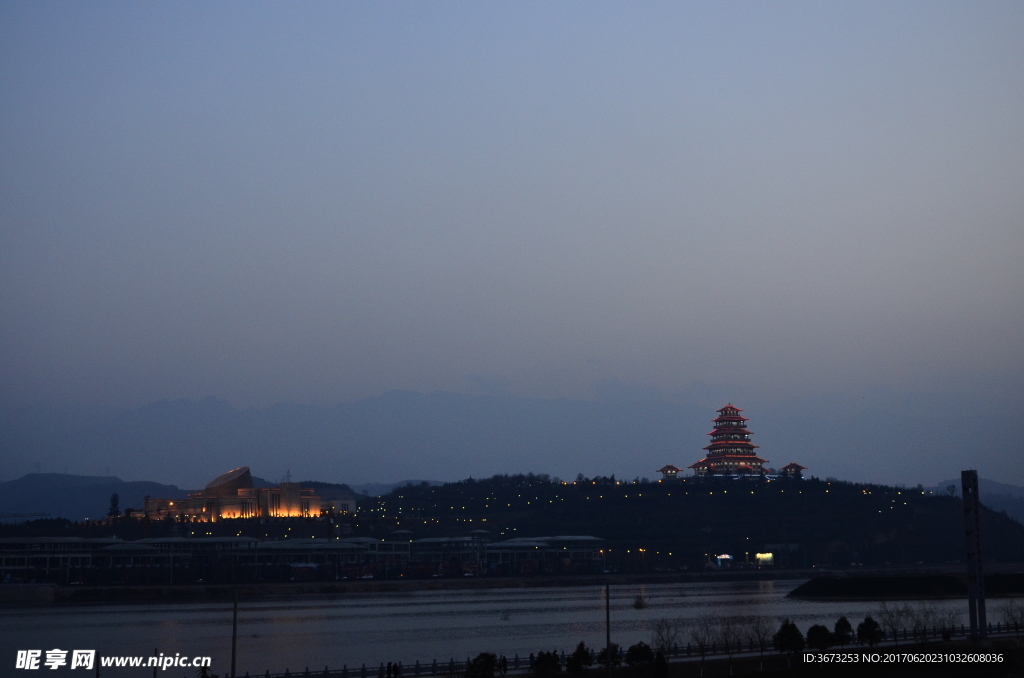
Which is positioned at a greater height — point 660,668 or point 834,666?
point 660,668

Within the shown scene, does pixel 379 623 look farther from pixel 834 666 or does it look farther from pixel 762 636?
pixel 834 666

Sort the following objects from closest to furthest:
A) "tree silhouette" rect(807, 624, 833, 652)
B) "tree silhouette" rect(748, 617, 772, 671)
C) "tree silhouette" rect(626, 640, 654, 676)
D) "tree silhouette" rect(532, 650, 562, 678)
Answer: "tree silhouette" rect(532, 650, 562, 678)
"tree silhouette" rect(626, 640, 654, 676)
"tree silhouette" rect(807, 624, 833, 652)
"tree silhouette" rect(748, 617, 772, 671)

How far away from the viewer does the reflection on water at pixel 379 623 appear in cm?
7750

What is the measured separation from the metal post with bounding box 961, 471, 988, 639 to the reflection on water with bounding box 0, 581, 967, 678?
21.6 metres

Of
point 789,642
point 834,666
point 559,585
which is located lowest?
point 559,585

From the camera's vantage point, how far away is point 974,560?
67375 mm

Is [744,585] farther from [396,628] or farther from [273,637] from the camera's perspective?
[273,637]

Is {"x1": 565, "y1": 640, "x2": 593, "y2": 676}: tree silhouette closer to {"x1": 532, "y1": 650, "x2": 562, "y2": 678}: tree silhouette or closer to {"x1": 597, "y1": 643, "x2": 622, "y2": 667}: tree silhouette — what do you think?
{"x1": 532, "y1": 650, "x2": 562, "y2": 678}: tree silhouette

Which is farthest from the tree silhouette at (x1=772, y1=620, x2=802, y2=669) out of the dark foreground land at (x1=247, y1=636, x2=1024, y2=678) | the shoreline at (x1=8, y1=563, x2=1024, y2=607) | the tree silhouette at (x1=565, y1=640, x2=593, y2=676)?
the shoreline at (x1=8, y1=563, x2=1024, y2=607)

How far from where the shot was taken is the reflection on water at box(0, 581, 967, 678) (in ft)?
254

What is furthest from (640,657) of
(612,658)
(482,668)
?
(482,668)

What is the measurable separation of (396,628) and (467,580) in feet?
269

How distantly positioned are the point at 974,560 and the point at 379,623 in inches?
2251


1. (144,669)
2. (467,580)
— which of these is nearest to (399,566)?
(467,580)
